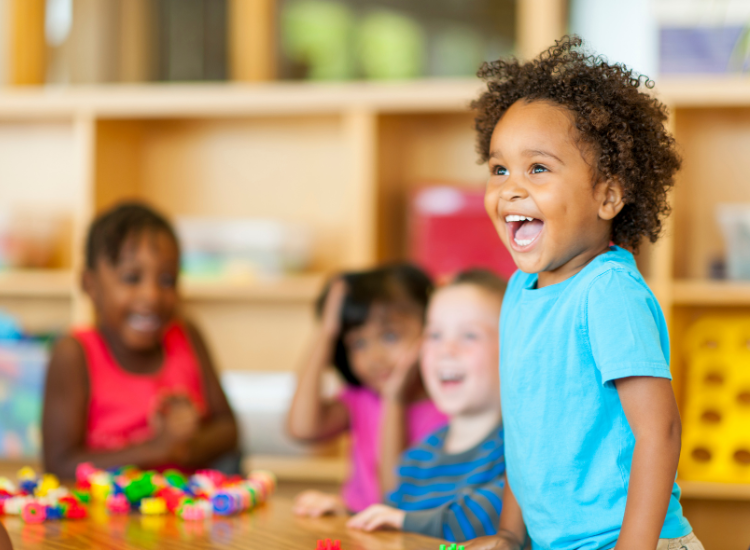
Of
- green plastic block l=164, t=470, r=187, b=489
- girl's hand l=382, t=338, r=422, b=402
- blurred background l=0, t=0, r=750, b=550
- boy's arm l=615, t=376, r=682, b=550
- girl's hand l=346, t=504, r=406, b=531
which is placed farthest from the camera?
blurred background l=0, t=0, r=750, b=550

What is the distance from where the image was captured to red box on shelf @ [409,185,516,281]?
6.64 feet

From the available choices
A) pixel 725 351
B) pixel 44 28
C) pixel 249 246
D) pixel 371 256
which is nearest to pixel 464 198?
pixel 371 256

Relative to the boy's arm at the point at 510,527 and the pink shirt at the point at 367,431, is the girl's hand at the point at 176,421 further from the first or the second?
the boy's arm at the point at 510,527

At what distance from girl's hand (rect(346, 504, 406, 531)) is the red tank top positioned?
2.39ft

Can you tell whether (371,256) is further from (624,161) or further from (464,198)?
(624,161)

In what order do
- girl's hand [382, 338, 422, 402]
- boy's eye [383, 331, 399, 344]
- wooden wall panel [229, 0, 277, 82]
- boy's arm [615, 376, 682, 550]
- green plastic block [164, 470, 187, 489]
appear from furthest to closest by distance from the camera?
wooden wall panel [229, 0, 277, 82] < boy's eye [383, 331, 399, 344] < girl's hand [382, 338, 422, 402] < green plastic block [164, 470, 187, 489] < boy's arm [615, 376, 682, 550]

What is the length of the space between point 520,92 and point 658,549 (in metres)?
0.46

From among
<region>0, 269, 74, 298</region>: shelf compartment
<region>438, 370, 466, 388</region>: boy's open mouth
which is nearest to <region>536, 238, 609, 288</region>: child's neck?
<region>438, 370, 466, 388</region>: boy's open mouth

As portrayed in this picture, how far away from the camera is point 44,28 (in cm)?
242

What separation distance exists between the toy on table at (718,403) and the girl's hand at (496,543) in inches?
45.4

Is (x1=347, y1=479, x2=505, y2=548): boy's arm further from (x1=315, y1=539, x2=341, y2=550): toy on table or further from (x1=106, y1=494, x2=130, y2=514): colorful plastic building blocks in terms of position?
(x1=106, y1=494, x2=130, y2=514): colorful plastic building blocks

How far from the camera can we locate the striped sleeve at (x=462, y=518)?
96cm

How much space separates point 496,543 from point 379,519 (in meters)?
0.16

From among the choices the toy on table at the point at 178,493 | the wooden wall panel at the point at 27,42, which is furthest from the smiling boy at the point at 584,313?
the wooden wall panel at the point at 27,42
